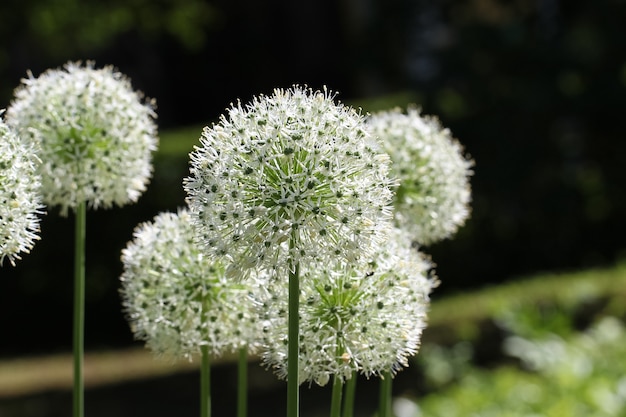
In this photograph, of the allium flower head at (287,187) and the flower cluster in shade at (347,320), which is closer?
the allium flower head at (287,187)

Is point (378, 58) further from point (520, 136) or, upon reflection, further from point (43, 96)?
point (43, 96)

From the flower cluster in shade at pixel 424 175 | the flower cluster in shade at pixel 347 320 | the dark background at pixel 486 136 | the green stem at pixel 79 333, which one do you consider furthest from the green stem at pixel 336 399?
the dark background at pixel 486 136

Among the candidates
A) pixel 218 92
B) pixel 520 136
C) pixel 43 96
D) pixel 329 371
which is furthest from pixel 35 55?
pixel 329 371

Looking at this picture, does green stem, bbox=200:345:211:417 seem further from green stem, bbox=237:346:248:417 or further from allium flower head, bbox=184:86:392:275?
allium flower head, bbox=184:86:392:275

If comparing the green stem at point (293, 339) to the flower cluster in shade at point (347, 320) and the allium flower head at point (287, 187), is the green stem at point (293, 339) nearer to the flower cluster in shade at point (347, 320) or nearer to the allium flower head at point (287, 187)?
the allium flower head at point (287, 187)

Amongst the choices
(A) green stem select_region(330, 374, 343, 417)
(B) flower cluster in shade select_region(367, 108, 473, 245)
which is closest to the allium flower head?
(A) green stem select_region(330, 374, 343, 417)

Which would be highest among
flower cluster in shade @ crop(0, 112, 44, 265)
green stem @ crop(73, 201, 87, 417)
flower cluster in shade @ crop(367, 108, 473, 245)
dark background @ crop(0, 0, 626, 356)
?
Answer: dark background @ crop(0, 0, 626, 356)
